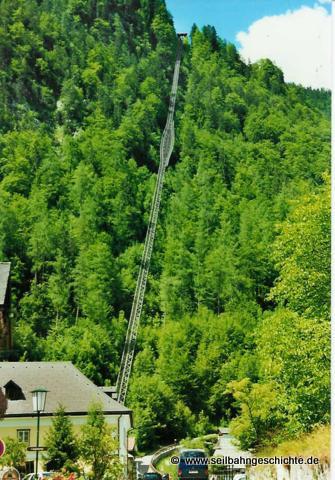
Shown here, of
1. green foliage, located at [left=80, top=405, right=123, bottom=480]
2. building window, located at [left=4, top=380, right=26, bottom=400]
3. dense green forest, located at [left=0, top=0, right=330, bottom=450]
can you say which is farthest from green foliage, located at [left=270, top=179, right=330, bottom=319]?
building window, located at [left=4, top=380, right=26, bottom=400]

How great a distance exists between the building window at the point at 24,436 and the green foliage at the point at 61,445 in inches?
10.8

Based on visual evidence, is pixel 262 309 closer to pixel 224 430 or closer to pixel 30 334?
pixel 30 334

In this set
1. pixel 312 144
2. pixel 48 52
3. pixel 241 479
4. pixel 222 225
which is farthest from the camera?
pixel 48 52

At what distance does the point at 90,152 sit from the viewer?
44.5 meters

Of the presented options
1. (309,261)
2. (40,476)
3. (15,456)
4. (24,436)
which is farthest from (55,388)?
(309,261)

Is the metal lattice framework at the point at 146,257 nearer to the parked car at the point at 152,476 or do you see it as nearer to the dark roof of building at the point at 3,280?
the dark roof of building at the point at 3,280

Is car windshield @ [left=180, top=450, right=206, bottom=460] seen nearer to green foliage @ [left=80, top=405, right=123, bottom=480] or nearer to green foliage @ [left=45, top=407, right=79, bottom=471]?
green foliage @ [left=80, top=405, right=123, bottom=480]

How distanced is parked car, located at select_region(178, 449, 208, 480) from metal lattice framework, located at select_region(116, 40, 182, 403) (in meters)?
6.92

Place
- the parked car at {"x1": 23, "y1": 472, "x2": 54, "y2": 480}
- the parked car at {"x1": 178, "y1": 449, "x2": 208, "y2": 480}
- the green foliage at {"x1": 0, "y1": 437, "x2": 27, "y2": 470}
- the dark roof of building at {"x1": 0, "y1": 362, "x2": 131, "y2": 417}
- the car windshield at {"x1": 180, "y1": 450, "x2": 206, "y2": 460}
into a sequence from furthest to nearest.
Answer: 1. the dark roof of building at {"x1": 0, "y1": 362, "x2": 131, "y2": 417}
2. the car windshield at {"x1": 180, "y1": 450, "x2": 206, "y2": 460}
3. the green foliage at {"x1": 0, "y1": 437, "x2": 27, "y2": 470}
4. the parked car at {"x1": 178, "y1": 449, "x2": 208, "y2": 480}
5. the parked car at {"x1": 23, "y1": 472, "x2": 54, "y2": 480}

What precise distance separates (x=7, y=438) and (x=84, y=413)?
1533 mm

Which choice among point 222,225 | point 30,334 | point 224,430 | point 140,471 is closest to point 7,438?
point 140,471

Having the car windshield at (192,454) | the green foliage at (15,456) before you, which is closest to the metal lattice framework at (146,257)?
the car windshield at (192,454)

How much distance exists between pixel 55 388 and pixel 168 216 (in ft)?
89.8

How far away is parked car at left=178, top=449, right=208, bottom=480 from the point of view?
33.1 feet
